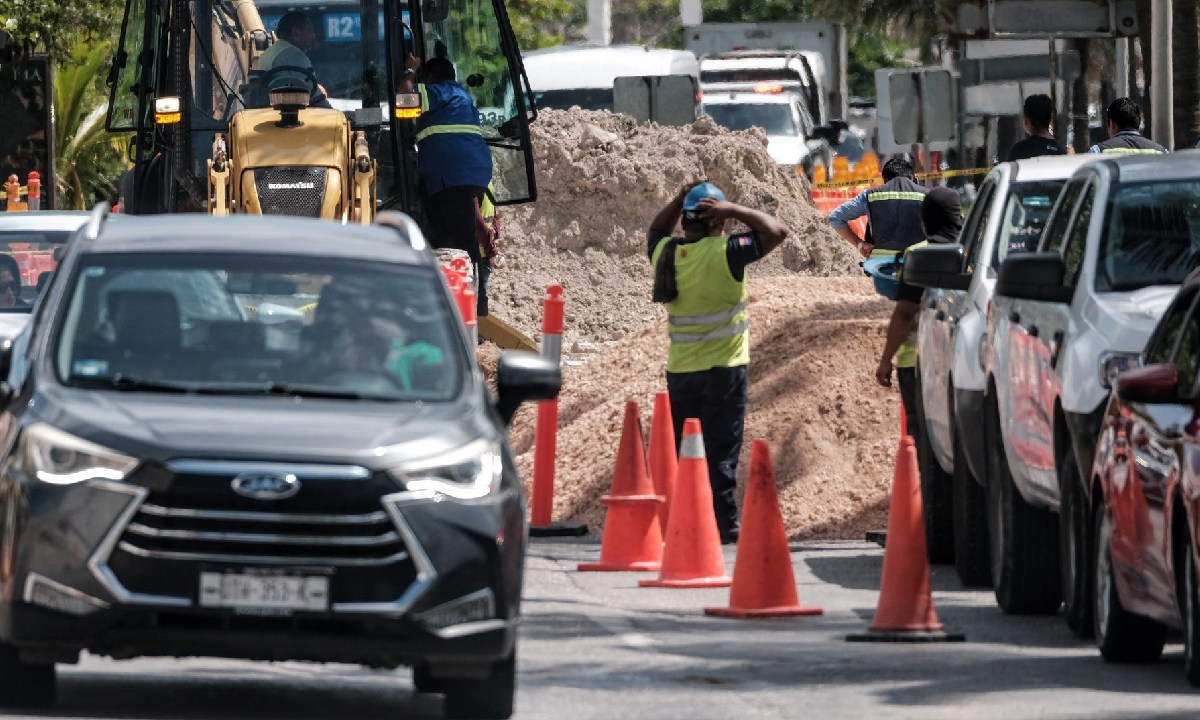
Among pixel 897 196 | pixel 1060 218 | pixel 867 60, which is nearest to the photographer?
pixel 1060 218

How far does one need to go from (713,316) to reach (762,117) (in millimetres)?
25633

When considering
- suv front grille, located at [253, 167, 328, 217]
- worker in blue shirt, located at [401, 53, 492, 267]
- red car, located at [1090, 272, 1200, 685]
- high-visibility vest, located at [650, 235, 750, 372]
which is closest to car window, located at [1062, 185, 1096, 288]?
red car, located at [1090, 272, 1200, 685]

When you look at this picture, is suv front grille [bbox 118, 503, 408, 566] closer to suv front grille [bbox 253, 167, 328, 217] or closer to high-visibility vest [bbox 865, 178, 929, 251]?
high-visibility vest [bbox 865, 178, 929, 251]

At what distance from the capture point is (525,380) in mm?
9367

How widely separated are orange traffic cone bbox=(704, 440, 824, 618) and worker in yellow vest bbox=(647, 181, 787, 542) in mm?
3153

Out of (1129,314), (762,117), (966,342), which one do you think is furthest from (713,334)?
(762,117)

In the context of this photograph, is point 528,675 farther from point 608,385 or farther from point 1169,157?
point 608,385

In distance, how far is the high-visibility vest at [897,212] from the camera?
709 inches

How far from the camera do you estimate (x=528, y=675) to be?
33.9ft

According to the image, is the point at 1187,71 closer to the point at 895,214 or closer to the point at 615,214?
the point at 615,214

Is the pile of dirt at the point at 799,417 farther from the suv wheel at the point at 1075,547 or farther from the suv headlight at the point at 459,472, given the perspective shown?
the suv headlight at the point at 459,472

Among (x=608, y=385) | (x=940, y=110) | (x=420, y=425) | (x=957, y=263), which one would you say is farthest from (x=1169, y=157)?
(x=940, y=110)

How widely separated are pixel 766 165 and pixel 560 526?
593 inches

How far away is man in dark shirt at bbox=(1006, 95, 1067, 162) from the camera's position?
1808 centimetres
